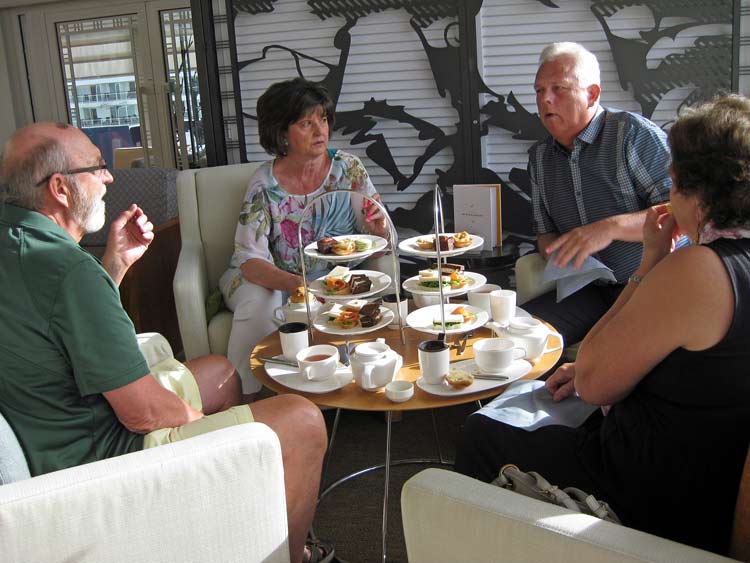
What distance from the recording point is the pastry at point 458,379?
1772mm

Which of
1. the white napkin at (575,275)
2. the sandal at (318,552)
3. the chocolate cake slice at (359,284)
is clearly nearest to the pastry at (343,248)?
the chocolate cake slice at (359,284)

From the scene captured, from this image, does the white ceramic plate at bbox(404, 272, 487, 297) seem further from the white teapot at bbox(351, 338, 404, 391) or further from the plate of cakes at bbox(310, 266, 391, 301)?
the white teapot at bbox(351, 338, 404, 391)

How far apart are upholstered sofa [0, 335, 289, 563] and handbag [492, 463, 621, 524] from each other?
1.52 feet

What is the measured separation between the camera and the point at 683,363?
4.36ft

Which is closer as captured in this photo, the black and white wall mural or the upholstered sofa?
the upholstered sofa

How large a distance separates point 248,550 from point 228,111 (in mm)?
2832

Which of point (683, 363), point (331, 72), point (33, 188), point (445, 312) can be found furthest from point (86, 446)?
point (331, 72)

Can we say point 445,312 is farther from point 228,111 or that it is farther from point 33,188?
point 228,111

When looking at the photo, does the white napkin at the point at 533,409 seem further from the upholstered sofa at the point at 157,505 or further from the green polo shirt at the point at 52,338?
the green polo shirt at the point at 52,338

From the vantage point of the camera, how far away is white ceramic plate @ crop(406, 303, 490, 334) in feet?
6.64

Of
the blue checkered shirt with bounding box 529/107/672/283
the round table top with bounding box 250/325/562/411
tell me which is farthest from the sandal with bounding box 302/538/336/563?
the blue checkered shirt with bounding box 529/107/672/283

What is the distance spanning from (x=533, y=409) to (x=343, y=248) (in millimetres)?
884

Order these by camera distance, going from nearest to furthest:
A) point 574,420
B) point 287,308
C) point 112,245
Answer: point 574,420
point 112,245
point 287,308

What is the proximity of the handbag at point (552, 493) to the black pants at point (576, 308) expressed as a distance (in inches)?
51.5
